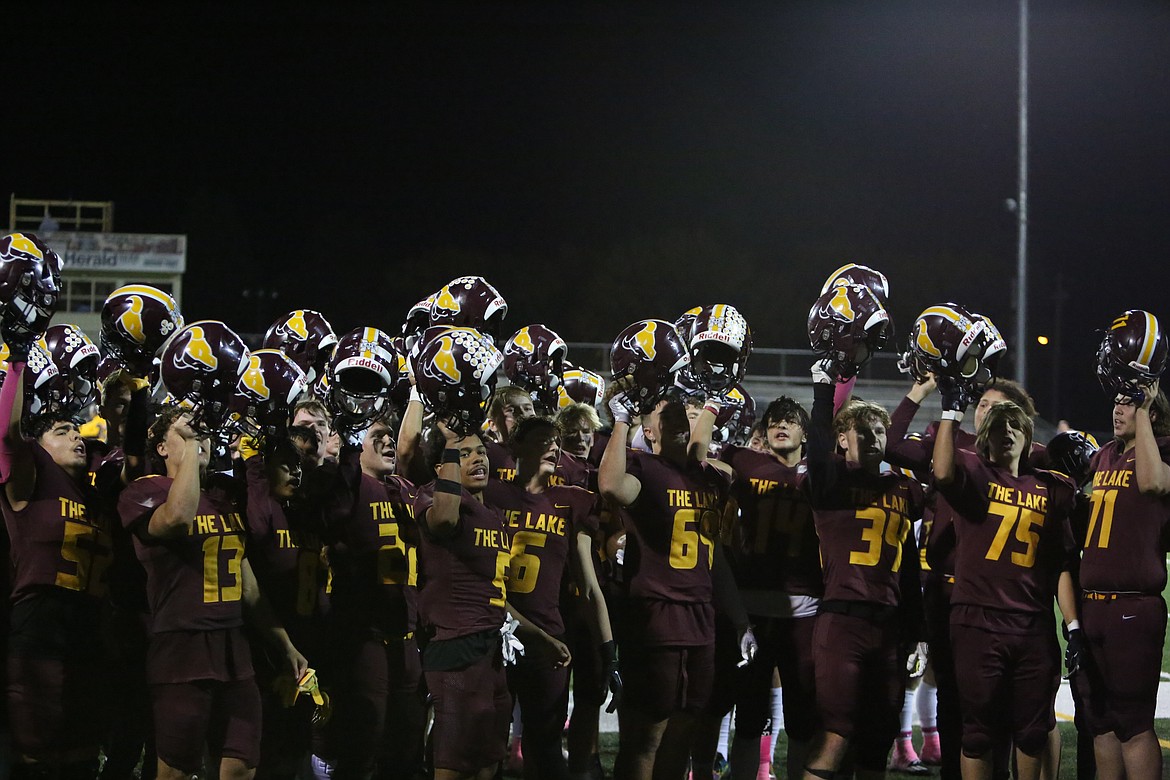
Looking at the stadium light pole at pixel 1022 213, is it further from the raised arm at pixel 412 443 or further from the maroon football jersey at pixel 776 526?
the raised arm at pixel 412 443

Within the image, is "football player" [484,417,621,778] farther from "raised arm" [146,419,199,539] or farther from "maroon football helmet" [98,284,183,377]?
"maroon football helmet" [98,284,183,377]

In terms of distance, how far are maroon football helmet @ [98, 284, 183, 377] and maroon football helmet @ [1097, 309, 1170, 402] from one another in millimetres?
4172

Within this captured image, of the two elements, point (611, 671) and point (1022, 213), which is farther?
point (1022, 213)

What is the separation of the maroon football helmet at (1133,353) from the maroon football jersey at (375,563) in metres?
3.28

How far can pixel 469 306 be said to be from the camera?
6637 millimetres

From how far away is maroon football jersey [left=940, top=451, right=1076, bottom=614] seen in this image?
18.0ft

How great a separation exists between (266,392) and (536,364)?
2.29m

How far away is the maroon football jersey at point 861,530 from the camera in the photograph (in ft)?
18.5

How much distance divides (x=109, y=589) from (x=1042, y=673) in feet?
13.6

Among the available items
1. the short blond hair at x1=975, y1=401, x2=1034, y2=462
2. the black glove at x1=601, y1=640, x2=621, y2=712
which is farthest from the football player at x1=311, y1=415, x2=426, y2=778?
the short blond hair at x1=975, y1=401, x2=1034, y2=462

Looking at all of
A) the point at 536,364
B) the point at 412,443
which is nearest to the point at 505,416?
the point at 536,364

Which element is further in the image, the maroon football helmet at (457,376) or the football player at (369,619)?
the football player at (369,619)

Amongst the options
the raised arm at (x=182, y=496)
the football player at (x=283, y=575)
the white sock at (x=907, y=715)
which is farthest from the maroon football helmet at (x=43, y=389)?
the white sock at (x=907, y=715)

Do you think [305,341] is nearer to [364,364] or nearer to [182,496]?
[364,364]
